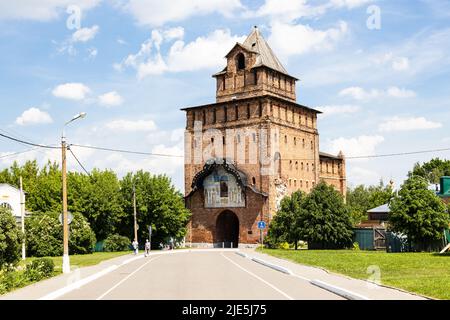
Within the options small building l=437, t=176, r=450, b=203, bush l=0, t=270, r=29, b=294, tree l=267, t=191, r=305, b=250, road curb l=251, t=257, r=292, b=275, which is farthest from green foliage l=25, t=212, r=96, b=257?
small building l=437, t=176, r=450, b=203

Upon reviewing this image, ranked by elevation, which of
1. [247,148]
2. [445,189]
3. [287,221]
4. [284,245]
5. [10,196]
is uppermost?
[247,148]

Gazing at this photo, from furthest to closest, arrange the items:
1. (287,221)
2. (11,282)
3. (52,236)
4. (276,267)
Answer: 1. (287,221)
2. (52,236)
3. (276,267)
4. (11,282)

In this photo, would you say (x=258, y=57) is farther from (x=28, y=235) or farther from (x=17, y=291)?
(x=17, y=291)

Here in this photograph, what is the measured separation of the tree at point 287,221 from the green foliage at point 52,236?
1764 centimetres

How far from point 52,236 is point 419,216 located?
99.6 feet

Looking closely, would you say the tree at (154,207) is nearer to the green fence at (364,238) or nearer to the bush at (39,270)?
the green fence at (364,238)

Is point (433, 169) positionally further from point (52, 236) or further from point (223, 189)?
point (52, 236)

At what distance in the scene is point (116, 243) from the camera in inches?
2457

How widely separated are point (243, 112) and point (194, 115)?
277 inches

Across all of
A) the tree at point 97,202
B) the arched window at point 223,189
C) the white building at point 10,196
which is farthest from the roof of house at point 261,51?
the white building at point 10,196

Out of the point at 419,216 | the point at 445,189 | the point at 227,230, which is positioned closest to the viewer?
the point at 419,216

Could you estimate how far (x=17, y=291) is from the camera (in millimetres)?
19484

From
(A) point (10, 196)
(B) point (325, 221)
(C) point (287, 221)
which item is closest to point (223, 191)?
(C) point (287, 221)

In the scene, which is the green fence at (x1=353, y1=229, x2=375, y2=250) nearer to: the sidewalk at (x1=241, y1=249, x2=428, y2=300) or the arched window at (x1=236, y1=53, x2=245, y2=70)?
the arched window at (x1=236, y1=53, x2=245, y2=70)
